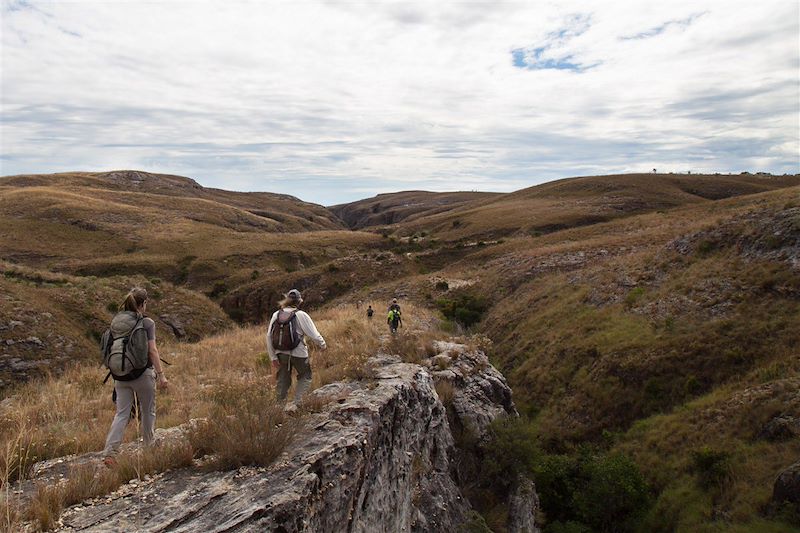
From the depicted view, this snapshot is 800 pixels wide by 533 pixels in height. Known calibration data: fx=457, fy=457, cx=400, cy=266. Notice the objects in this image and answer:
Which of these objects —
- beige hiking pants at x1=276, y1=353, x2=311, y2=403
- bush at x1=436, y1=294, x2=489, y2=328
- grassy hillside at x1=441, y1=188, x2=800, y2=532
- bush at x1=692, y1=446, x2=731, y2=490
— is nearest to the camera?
beige hiking pants at x1=276, y1=353, x2=311, y2=403

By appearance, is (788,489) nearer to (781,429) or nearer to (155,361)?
(781,429)

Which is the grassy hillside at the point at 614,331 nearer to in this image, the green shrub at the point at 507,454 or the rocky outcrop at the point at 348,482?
the green shrub at the point at 507,454

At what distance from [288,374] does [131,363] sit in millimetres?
3151

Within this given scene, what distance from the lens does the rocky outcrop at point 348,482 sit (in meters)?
4.87

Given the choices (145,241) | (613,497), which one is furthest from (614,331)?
(145,241)

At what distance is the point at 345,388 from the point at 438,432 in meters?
3.13

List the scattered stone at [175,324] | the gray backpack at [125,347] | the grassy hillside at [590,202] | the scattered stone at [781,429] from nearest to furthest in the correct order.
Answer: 1. the gray backpack at [125,347]
2. the scattered stone at [781,429]
3. the scattered stone at [175,324]
4. the grassy hillside at [590,202]

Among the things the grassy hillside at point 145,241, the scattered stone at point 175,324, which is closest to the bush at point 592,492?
the scattered stone at point 175,324

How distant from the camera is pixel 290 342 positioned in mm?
8523

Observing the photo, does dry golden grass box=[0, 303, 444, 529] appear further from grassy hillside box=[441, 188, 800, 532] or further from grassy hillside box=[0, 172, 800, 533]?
grassy hillside box=[441, 188, 800, 532]

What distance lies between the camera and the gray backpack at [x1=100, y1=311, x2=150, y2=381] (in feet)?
20.6

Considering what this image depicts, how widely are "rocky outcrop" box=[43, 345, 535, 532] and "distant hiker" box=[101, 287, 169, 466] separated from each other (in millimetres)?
1323

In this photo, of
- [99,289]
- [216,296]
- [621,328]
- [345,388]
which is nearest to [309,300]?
[216,296]

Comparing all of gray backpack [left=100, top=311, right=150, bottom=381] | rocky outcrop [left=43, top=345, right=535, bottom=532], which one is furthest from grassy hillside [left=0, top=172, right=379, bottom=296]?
gray backpack [left=100, top=311, right=150, bottom=381]
